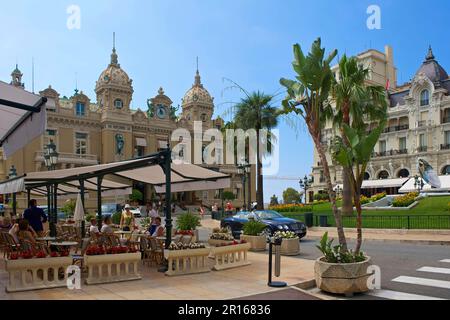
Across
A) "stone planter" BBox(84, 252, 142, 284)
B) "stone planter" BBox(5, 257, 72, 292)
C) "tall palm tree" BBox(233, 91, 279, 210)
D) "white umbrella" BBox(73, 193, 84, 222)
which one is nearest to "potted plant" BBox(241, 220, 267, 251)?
"white umbrella" BBox(73, 193, 84, 222)

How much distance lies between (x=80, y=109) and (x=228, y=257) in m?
45.2

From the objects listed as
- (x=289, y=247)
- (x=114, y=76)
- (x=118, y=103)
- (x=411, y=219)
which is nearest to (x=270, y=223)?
(x=289, y=247)

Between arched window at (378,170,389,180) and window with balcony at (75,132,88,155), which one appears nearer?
window with balcony at (75,132,88,155)

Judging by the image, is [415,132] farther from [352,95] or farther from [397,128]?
[352,95]

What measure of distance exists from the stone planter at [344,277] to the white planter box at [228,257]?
123 inches

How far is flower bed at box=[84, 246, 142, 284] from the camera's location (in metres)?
8.89

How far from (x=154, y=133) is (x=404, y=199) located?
3445 cm

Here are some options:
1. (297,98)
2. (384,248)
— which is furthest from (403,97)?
(297,98)

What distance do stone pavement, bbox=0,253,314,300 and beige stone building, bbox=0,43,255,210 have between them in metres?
37.2

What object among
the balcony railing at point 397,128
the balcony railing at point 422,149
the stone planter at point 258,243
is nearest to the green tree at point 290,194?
the balcony railing at point 397,128

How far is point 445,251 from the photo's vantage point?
14.8 m

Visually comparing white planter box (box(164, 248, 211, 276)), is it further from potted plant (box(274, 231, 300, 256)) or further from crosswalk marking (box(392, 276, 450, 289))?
crosswalk marking (box(392, 276, 450, 289))

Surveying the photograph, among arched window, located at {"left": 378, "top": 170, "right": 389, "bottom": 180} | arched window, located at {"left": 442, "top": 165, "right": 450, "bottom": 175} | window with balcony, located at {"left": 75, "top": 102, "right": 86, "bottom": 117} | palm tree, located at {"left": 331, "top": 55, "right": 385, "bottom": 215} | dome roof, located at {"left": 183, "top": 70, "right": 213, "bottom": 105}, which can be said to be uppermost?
dome roof, located at {"left": 183, "top": 70, "right": 213, "bottom": 105}
